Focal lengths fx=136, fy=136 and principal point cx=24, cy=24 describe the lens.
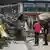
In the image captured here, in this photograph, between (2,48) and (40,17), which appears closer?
(2,48)

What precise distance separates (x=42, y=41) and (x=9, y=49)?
84 centimetres

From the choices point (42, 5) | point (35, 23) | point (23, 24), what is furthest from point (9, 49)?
point (42, 5)

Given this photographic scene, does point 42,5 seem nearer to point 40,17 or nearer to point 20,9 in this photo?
point 40,17

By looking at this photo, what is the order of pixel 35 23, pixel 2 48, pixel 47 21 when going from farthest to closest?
pixel 47 21, pixel 35 23, pixel 2 48

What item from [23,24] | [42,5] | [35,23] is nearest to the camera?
[23,24]

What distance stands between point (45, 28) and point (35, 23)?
0.19 m

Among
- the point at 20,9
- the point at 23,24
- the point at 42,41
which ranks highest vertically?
the point at 20,9

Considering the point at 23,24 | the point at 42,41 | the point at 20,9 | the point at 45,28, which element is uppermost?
the point at 20,9

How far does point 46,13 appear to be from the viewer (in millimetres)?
1582

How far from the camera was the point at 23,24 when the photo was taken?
1318mm

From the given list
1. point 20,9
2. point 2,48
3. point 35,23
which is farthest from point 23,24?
point 2,48

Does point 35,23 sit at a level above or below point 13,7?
below

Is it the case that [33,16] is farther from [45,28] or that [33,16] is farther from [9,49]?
[9,49]

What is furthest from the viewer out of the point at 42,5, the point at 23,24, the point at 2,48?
A: the point at 42,5
